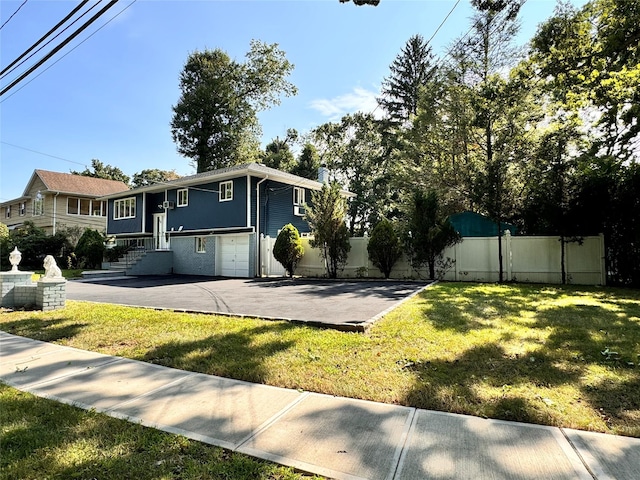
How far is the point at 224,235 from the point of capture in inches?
682

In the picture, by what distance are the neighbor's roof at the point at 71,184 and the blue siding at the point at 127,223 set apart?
5822mm

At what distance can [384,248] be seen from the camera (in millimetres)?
13703

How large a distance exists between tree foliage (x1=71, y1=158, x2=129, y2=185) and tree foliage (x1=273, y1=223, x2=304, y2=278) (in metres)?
41.8

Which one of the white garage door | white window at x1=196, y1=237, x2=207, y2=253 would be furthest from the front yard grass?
white window at x1=196, y1=237, x2=207, y2=253

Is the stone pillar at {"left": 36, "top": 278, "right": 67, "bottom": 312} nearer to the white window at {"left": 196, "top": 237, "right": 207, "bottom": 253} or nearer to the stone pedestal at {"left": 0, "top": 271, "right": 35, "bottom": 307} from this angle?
the stone pedestal at {"left": 0, "top": 271, "right": 35, "bottom": 307}

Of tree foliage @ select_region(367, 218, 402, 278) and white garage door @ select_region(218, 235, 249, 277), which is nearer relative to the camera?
tree foliage @ select_region(367, 218, 402, 278)

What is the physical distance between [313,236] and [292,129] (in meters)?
22.4

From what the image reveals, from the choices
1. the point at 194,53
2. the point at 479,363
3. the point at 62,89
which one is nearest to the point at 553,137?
the point at 479,363

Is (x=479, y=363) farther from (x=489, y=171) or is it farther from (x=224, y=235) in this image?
(x=224, y=235)

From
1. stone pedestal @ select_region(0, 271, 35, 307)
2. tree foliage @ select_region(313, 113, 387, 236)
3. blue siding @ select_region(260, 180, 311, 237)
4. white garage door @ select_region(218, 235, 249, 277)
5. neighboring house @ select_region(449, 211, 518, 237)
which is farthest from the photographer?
tree foliage @ select_region(313, 113, 387, 236)

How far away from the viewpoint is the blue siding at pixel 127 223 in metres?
21.2

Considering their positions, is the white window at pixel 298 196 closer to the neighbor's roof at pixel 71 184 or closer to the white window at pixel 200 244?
the white window at pixel 200 244

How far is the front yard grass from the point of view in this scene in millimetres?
3098

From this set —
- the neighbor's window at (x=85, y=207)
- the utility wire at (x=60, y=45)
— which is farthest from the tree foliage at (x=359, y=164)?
the utility wire at (x=60, y=45)
